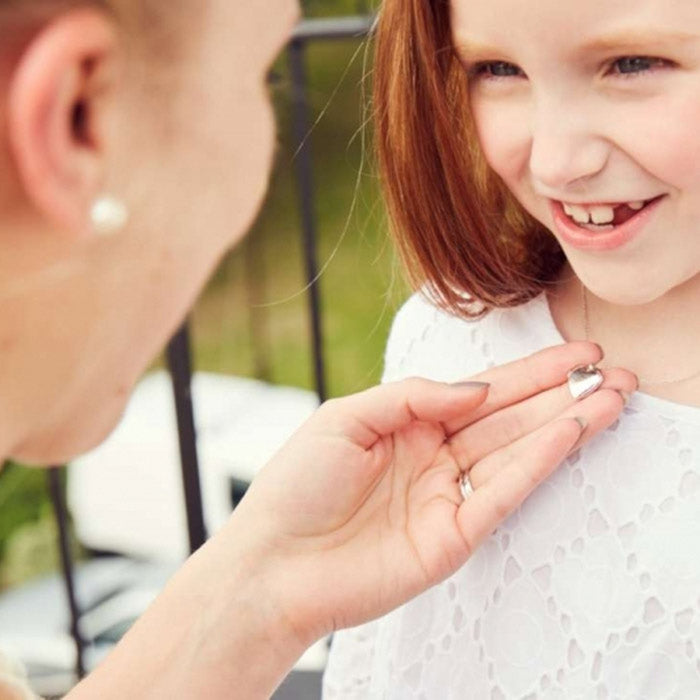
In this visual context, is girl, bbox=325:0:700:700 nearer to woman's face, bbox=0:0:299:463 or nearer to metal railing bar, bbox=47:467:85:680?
woman's face, bbox=0:0:299:463

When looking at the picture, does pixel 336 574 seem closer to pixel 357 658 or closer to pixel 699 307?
pixel 357 658

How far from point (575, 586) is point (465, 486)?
0.14 metres

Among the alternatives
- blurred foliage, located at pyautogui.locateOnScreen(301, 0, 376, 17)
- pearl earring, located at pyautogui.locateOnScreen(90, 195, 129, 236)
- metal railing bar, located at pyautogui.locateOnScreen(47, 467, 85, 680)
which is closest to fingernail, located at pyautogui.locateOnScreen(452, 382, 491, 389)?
pearl earring, located at pyautogui.locateOnScreen(90, 195, 129, 236)

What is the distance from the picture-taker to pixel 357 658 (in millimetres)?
1589

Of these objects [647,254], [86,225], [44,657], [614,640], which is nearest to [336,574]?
[614,640]

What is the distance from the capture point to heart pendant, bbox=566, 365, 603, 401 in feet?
4.37

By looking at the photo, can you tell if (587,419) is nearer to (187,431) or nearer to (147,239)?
(147,239)

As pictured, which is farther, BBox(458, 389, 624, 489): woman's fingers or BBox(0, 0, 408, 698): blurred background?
BBox(0, 0, 408, 698): blurred background

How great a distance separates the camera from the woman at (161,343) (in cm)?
71

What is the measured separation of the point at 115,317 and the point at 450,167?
71 centimetres

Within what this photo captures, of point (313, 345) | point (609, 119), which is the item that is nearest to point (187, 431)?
point (313, 345)

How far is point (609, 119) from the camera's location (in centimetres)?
118

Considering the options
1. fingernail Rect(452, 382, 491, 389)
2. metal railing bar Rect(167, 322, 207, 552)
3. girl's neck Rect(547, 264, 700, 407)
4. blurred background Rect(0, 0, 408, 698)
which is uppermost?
girl's neck Rect(547, 264, 700, 407)

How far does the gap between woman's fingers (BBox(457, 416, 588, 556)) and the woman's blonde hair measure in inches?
8.9
